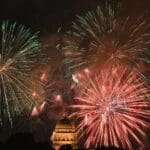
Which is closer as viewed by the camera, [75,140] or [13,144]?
[13,144]

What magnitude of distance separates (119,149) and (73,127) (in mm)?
32929

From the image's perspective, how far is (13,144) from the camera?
224ft

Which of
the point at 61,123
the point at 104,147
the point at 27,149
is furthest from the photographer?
the point at 61,123

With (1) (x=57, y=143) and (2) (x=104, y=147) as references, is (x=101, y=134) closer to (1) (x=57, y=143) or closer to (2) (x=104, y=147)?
(2) (x=104, y=147)

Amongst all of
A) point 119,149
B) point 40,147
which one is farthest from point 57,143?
point 40,147

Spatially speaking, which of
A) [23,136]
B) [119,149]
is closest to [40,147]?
[23,136]

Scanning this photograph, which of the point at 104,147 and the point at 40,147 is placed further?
the point at 104,147

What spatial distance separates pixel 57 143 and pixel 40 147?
43173 mm

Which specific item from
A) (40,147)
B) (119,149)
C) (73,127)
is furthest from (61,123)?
(40,147)

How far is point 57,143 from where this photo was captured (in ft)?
374

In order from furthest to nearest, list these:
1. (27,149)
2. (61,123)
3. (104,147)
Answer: (61,123)
(104,147)
(27,149)

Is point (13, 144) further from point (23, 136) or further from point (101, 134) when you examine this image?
point (101, 134)

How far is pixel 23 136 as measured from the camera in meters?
71.1

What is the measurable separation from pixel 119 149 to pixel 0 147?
19.9 metres
